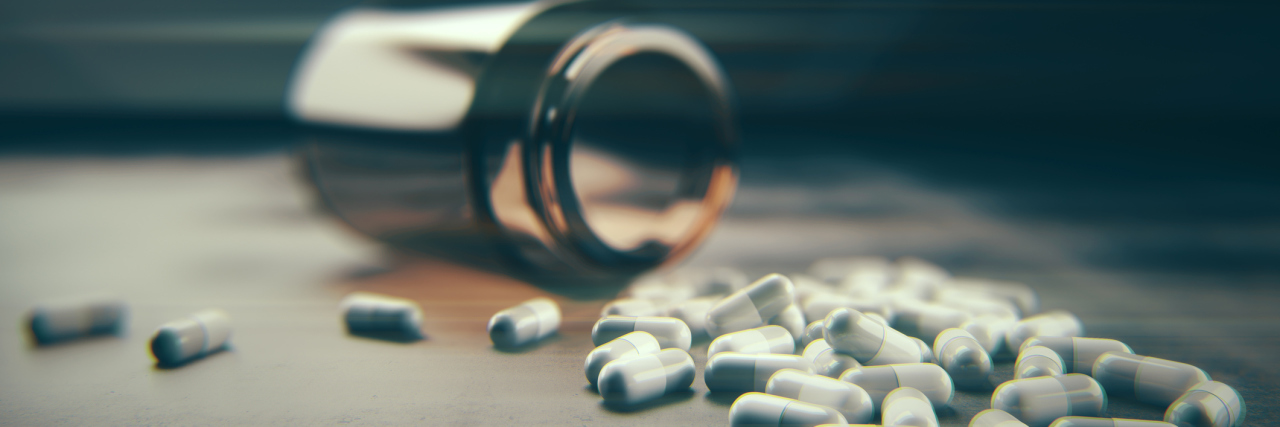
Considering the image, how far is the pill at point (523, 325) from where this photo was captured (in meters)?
1.43

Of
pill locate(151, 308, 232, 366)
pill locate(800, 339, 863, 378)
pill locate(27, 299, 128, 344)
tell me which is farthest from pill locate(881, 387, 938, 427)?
pill locate(27, 299, 128, 344)

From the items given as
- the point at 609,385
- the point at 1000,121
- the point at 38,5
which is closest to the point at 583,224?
the point at 609,385

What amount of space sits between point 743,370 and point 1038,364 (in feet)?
1.62

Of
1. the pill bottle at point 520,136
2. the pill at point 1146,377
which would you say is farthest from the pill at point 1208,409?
the pill bottle at point 520,136

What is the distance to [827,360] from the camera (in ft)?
4.35

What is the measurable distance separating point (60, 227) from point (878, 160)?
3.88 metres

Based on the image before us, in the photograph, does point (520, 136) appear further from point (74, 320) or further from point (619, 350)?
point (74, 320)

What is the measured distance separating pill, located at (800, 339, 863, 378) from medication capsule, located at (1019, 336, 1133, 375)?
1.13 feet

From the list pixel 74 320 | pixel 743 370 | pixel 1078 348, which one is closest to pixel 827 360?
pixel 743 370

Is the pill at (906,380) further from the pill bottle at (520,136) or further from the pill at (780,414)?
the pill bottle at (520,136)

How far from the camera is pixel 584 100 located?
172 cm

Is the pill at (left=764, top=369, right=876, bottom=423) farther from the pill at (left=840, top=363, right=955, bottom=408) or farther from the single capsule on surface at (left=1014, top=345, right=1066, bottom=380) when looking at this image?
the single capsule on surface at (left=1014, top=345, right=1066, bottom=380)

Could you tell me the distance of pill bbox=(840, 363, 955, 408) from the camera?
3.87ft

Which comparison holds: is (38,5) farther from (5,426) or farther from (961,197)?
(961,197)
